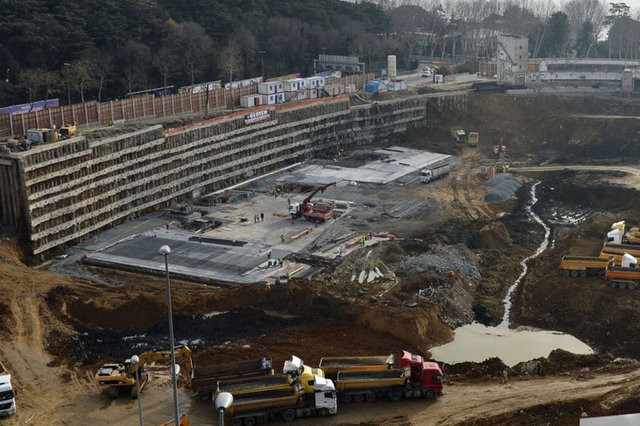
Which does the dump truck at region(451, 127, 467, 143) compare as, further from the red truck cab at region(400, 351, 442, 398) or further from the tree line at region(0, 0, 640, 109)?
the red truck cab at region(400, 351, 442, 398)

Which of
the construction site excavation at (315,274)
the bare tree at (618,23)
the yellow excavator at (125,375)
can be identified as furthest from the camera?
the bare tree at (618,23)

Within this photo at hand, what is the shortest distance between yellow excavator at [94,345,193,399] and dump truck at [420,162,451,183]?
147 feet

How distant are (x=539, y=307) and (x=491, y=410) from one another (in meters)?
16.5

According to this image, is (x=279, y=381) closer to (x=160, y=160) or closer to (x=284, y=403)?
(x=284, y=403)

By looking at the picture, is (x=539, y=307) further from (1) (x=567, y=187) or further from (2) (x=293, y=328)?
(1) (x=567, y=187)

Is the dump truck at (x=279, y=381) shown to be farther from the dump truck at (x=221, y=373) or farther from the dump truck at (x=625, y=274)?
the dump truck at (x=625, y=274)

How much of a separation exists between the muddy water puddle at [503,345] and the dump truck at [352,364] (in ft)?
20.7

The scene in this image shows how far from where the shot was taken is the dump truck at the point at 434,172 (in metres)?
79.6

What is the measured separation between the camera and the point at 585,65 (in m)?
120

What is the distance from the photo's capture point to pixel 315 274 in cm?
5509

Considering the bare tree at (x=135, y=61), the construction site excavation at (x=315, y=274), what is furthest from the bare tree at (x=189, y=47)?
the construction site excavation at (x=315, y=274)

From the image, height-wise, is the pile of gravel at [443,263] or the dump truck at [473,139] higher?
the dump truck at [473,139]

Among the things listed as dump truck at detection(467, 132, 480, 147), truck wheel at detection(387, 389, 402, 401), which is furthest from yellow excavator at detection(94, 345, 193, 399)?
dump truck at detection(467, 132, 480, 147)

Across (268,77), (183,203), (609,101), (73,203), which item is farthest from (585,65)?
(73,203)
